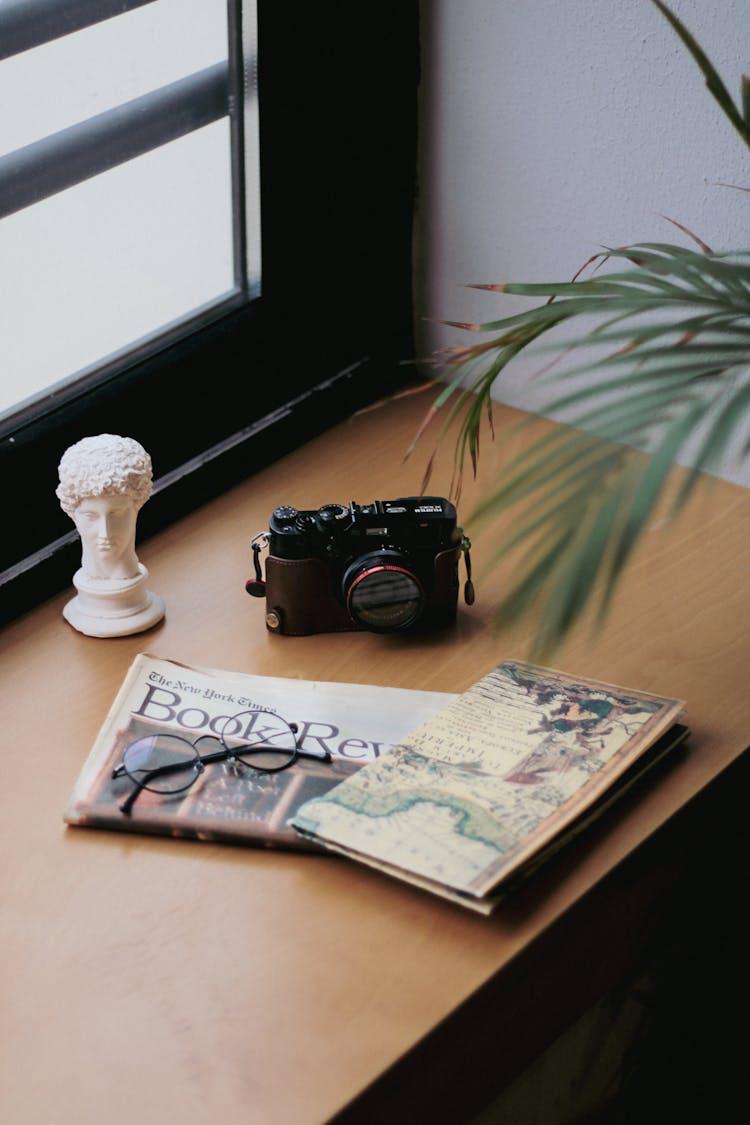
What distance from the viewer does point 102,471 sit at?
3.58 ft

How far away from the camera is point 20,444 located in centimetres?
121

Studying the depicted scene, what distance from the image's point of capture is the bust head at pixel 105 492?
109 cm

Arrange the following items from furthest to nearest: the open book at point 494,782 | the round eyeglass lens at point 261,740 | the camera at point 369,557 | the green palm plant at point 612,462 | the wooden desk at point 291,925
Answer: the camera at point 369,557, the round eyeglass lens at point 261,740, the open book at point 494,782, the wooden desk at point 291,925, the green palm plant at point 612,462

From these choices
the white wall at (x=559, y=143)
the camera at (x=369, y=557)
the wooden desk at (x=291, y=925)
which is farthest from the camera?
the white wall at (x=559, y=143)

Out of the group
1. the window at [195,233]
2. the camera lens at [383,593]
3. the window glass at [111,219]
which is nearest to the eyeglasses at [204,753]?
the camera lens at [383,593]

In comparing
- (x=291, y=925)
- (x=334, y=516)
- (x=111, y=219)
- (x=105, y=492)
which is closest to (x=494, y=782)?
(x=291, y=925)

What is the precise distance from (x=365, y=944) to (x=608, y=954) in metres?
0.24

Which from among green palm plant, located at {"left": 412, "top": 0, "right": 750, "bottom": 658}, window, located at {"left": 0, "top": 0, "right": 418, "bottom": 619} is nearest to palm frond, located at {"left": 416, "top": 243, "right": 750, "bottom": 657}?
green palm plant, located at {"left": 412, "top": 0, "right": 750, "bottom": 658}

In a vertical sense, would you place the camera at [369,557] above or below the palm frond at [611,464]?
below

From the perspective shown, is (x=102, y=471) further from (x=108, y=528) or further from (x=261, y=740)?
(x=261, y=740)

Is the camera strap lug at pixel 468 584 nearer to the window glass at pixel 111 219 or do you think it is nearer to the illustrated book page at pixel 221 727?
the illustrated book page at pixel 221 727

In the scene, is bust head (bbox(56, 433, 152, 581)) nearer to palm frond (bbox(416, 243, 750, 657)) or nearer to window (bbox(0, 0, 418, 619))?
window (bbox(0, 0, 418, 619))

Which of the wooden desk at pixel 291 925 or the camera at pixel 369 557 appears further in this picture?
the camera at pixel 369 557

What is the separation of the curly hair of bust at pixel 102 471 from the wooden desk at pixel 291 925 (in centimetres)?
14
